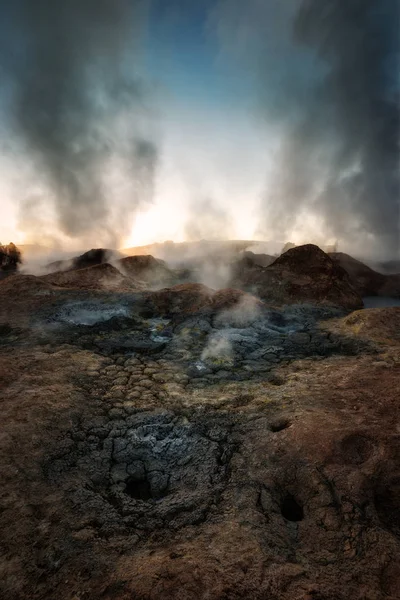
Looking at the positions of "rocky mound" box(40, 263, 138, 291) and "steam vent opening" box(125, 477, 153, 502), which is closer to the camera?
"steam vent opening" box(125, 477, 153, 502)

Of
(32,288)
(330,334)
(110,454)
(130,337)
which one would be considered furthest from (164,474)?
(32,288)

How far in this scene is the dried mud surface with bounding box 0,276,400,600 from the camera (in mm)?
2100

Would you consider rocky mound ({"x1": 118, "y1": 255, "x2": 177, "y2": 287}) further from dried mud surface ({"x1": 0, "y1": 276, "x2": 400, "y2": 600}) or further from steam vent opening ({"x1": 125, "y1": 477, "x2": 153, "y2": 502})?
steam vent opening ({"x1": 125, "y1": 477, "x2": 153, "y2": 502})

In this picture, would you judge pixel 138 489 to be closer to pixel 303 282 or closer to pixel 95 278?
pixel 303 282

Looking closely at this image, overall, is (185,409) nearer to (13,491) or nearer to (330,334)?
(13,491)

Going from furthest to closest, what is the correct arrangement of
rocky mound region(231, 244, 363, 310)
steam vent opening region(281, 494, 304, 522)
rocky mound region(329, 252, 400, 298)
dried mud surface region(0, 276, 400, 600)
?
1. rocky mound region(329, 252, 400, 298)
2. rocky mound region(231, 244, 363, 310)
3. steam vent opening region(281, 494, 304, 522)
4. dried mud surface region(0, 276, 400, 600)

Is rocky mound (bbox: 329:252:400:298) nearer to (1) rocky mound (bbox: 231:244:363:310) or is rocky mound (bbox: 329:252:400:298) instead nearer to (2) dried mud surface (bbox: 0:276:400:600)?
(1) rocky mound (bbox: 231:244:363:310)

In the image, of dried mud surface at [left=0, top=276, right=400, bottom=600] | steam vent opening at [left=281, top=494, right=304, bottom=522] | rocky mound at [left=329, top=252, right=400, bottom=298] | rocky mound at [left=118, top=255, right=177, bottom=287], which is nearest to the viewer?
dried mud surface at [left=0, top=276, right=400, bottom=600]

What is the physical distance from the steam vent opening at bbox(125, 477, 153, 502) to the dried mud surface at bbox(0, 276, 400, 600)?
12mm

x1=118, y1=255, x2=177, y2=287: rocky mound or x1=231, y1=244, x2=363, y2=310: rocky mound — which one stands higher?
x1=118, y1=255, x2=177, y2=287: rocky mound

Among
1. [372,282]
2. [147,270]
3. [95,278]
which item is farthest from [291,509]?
[372,282]

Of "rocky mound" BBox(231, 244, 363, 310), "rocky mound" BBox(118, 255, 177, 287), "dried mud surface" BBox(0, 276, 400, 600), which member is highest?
"rocky mound" BBox(118, 255, 177, 287)

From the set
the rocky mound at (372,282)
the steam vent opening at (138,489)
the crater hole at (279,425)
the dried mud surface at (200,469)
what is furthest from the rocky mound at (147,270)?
the steam vent opening at (138,489)

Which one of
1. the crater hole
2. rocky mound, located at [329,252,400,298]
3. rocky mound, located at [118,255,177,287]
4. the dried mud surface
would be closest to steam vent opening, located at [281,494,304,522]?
the dried mud surface
